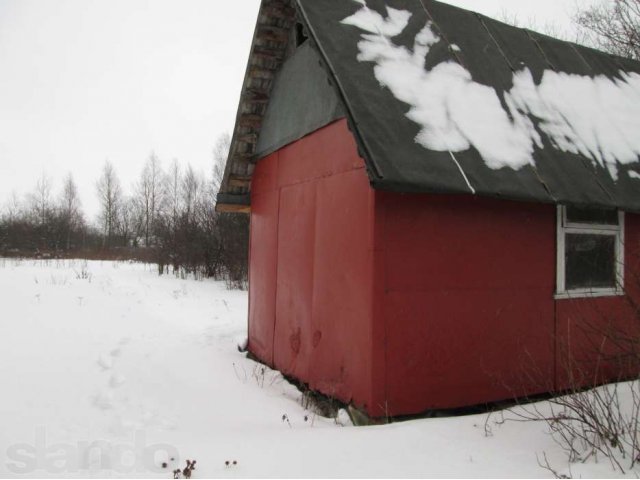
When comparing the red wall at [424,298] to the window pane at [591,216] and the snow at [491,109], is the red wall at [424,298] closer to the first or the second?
the window pane at [591,216]

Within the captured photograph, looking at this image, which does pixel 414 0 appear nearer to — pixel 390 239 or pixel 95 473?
pixel 390 239

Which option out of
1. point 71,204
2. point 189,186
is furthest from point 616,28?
point 71,204

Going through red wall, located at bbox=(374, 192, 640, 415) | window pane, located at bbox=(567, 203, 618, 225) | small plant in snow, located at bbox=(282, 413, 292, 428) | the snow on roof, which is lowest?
small plant in snow, located at bbox=(282, 413, 292, 428)

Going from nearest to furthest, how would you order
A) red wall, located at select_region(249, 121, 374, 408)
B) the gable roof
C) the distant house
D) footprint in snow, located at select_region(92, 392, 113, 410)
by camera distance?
the gable roof
the distant house
red wall, located at select_region(249, 121, 374, 408)
footprint in snow, located at select_region(92, 392, 113, 410)

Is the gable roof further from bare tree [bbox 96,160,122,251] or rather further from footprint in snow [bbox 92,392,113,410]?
bare tree [bbox 96,160,122,251]

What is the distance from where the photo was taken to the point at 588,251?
5.62 meters

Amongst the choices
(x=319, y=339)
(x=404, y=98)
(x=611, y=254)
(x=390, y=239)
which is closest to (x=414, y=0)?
(x=404, y=98)

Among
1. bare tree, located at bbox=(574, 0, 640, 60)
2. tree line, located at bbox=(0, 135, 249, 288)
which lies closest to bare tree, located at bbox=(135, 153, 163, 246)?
tree line, located at bbox=(0, 135, 249, 288)

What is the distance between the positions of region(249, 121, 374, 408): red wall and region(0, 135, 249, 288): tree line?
35.1 ft

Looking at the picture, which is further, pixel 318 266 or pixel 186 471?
pixel 318 266

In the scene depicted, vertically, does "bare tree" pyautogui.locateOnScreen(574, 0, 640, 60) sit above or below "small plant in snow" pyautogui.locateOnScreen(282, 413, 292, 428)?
above

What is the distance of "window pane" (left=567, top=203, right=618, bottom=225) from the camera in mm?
5469

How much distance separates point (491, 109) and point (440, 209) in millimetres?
1479

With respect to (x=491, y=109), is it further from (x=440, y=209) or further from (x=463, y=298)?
(x=463, y=298)
